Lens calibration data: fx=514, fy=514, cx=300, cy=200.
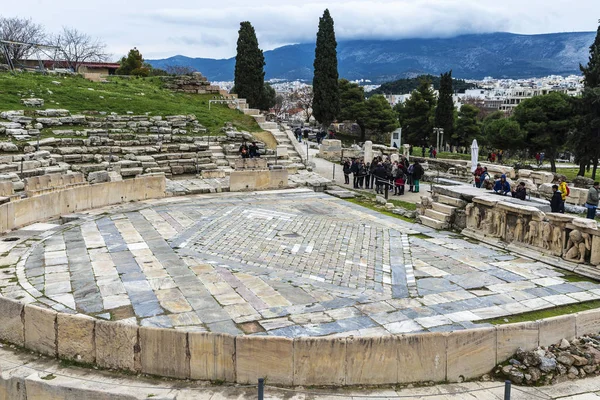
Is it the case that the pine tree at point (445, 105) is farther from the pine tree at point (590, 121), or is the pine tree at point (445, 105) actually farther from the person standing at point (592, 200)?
the person standing at point (592, 200)

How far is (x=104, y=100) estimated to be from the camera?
3120 cm

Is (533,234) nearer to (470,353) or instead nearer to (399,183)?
(470,353)

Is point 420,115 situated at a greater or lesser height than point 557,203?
greater

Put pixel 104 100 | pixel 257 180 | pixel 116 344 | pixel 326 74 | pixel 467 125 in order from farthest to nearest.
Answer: pixel 467 125
pixel 326 74
pixel 104 100
pixel 257 180
pixel 116 344

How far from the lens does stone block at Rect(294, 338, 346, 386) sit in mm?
6594

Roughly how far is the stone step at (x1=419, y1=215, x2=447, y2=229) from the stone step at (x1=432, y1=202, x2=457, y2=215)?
1.36 feet

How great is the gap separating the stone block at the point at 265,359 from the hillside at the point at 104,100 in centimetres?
2356

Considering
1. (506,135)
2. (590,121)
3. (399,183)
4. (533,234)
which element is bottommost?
(533,234)

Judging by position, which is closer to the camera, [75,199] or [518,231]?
[518,231]

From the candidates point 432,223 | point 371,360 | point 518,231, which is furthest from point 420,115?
point 371,360

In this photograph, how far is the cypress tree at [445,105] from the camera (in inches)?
1761

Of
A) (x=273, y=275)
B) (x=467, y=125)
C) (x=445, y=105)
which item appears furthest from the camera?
(x=467, y=125)

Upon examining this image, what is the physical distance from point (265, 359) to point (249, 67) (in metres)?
38.3

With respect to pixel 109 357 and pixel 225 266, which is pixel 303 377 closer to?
pixel 109 357
